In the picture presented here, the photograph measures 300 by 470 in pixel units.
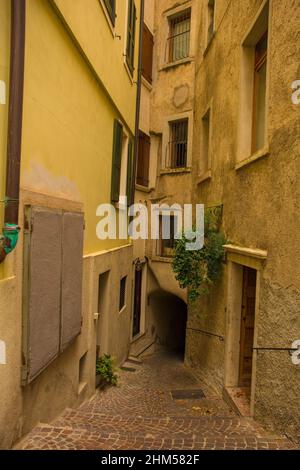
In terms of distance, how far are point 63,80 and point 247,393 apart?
542 cm

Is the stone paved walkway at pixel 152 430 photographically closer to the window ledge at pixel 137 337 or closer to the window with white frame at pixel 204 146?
the window with white frame at pixel 204 146

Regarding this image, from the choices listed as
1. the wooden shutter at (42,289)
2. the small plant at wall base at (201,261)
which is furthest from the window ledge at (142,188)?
the wooden shutter at (42,289)

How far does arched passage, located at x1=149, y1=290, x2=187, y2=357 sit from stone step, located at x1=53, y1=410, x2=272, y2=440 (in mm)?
8736

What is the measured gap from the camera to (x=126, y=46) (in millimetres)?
8836

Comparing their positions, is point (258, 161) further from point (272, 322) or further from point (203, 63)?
point (203, 63)

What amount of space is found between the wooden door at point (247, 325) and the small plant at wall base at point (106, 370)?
2.63 m

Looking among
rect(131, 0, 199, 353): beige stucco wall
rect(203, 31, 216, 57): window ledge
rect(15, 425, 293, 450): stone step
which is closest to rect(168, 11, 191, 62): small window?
rect(131, 0, 199, 353): beige stucco wall

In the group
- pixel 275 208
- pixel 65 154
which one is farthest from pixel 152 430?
pixel 65 154

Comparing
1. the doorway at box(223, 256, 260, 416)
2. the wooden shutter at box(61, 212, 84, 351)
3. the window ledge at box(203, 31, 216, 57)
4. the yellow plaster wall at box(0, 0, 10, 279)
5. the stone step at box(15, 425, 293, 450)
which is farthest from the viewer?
the window ledge at box(203, 31, 216, 57)

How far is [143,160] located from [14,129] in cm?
963

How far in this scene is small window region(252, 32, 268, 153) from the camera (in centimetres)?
591

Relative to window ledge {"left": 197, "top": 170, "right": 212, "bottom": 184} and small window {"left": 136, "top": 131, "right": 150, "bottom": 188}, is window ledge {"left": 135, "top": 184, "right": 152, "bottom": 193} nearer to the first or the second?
small window {"left": 136, "top": 131, "right": 150, "bottom": 188}

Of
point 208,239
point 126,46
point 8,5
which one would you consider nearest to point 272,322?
point 208,239
